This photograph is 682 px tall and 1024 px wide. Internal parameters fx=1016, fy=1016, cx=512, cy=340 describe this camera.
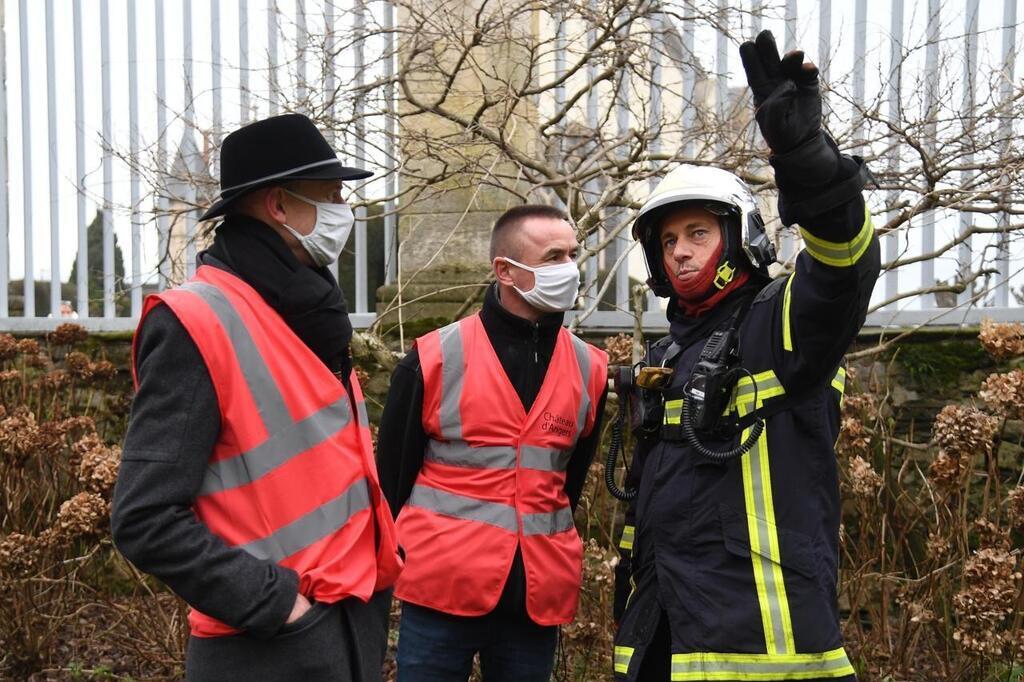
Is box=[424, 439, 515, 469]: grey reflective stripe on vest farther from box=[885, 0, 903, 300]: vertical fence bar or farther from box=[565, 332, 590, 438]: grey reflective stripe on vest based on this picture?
box=[885, 0, 903, 300]: vertical fence bar

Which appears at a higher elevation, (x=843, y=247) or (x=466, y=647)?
(x=843, y=247)

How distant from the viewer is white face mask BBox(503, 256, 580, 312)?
3.12 meters

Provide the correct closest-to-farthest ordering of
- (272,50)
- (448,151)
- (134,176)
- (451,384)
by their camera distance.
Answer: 1. (451,384)
2. (448,151)
3. (272,50)
4. (134,176)

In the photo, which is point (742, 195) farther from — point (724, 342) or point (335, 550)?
point (335, 550)

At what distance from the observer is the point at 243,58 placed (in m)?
6.17

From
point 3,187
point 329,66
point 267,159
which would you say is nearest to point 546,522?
point 267,159

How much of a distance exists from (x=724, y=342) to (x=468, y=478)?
0.92m

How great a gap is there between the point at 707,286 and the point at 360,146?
3.25m

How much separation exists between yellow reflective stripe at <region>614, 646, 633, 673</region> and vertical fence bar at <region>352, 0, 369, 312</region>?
9.79 feet

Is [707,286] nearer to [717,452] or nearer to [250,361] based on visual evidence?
[717,452]

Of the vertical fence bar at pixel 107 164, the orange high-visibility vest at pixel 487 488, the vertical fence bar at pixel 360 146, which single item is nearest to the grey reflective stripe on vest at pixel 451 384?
the orange high-visibility vest at pixel 487 488

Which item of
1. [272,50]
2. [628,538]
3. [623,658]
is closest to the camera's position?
[623,658]

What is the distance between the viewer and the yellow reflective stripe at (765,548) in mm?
2232

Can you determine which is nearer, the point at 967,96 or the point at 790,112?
the point at 790,112
